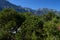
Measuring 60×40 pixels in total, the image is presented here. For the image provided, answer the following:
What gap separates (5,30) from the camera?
39281 mm

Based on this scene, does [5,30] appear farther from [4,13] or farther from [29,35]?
[29,35]

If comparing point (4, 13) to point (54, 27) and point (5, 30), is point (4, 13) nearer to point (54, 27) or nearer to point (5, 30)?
point (5, 30)

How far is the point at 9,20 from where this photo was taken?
4088 cm

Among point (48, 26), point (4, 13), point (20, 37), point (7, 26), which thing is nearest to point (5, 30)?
point (7, 26)

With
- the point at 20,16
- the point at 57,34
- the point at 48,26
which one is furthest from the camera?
the point at 20,16

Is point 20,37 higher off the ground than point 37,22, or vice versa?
point 37,22

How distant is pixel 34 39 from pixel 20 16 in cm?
1479

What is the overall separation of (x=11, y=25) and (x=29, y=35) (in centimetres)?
733

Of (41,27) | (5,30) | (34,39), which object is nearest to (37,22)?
(41,27)

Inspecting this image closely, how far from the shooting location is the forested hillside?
2604 centimetres

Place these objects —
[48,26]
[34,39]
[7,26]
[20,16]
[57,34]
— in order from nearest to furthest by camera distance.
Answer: [57,34] < [48,26] < [34,39] < [7,26] < [20,16]

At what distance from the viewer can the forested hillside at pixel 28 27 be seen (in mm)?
26041

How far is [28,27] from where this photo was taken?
110 ft

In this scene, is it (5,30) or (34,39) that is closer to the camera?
(34,39)
